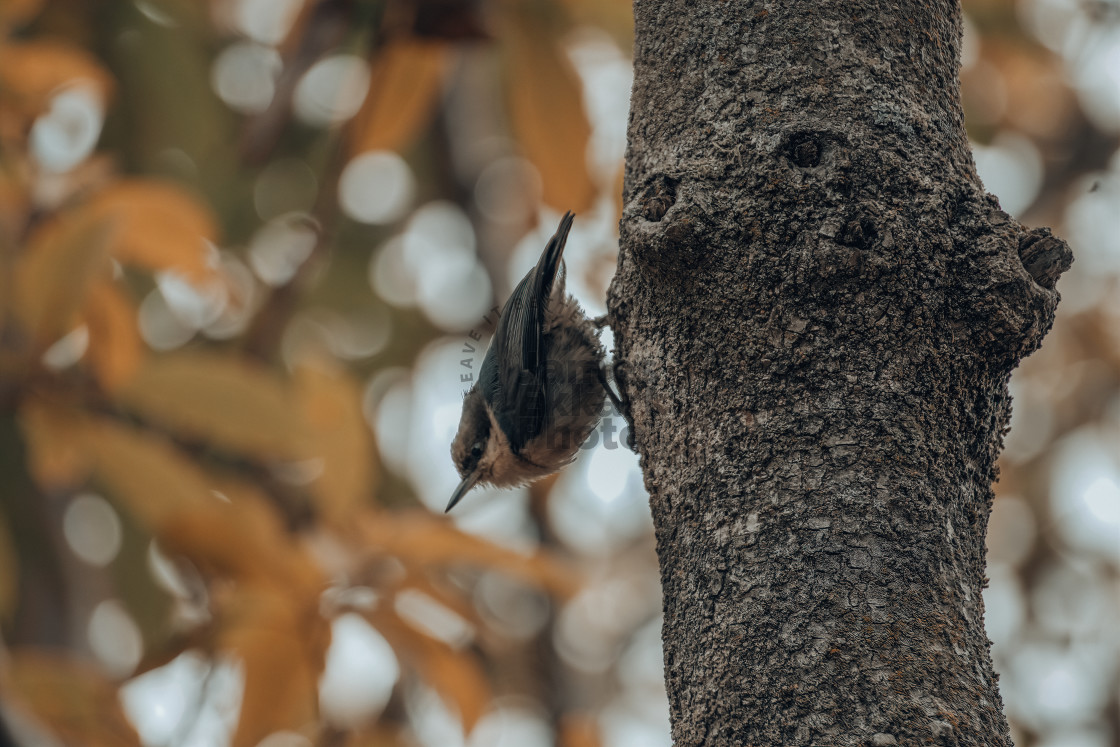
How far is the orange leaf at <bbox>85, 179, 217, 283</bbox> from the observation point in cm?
236

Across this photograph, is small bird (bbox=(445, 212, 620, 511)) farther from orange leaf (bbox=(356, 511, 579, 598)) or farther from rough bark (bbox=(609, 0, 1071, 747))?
rough bark (bbox=(609, 0, 1071, 747))

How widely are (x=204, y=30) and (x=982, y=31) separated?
8.99 ft

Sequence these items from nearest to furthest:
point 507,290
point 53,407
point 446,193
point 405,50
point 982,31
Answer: point 53,407 → point 405,50 → point 982,31 → point 507,290 → point 446,193

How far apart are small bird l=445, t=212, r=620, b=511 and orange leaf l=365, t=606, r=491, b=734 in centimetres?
81

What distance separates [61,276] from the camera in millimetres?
1921

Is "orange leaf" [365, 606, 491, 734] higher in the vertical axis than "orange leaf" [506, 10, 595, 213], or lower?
lower

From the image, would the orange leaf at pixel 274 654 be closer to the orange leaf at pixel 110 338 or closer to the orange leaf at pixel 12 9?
the orange leaf at pixel 110 338

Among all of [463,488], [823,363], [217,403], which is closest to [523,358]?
[463,488]

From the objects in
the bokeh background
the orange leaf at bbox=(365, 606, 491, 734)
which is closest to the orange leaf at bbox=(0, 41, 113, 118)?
the bokeh background

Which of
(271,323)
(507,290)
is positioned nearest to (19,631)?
(271,323)

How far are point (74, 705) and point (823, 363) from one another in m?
1.88

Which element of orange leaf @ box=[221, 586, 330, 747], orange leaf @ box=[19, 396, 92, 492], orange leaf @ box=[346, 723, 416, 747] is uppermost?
orange leaf @ box=[19, 396, 92, 492]

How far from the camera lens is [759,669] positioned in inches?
41.3

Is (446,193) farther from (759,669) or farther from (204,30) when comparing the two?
(759,669)
